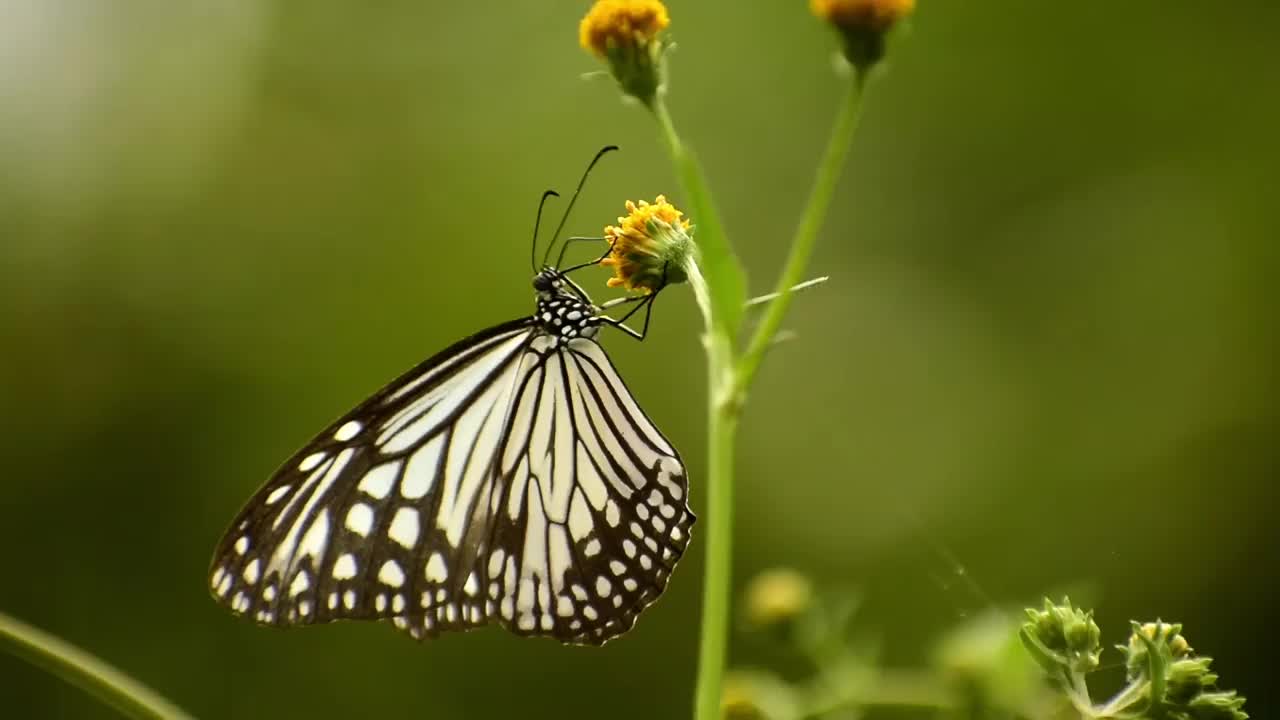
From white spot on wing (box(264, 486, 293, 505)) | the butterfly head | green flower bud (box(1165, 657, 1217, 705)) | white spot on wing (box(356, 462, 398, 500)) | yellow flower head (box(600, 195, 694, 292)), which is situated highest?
yellow flower head (box(600, 195, 694, 292))

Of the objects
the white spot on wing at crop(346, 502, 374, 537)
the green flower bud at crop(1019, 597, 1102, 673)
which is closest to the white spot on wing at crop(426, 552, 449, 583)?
the white spot on wing at crop(346, 502, 374, 537)

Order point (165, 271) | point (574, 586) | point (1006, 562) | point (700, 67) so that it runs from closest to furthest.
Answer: point (574, 586), point (1006, 562), point (700, 67), point (165, 271)

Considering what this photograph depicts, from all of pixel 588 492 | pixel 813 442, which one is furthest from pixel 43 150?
pixel 588 492

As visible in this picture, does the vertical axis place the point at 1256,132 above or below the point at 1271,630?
above

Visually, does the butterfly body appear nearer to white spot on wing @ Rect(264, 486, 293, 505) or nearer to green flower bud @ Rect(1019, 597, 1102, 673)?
white spot on wing @ Rect(264, 486, 293, 505)

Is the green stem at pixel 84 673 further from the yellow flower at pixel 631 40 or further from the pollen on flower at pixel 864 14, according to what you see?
the pollen on flower at pixel 864 14

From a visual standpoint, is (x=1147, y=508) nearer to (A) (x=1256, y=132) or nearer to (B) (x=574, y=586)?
(A) (x=1256, y=132)

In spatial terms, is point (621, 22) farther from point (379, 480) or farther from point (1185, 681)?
point (1185, 681)
